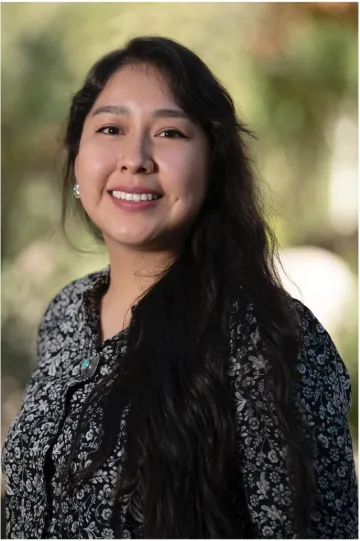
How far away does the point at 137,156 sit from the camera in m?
1.66

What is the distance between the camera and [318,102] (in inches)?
169

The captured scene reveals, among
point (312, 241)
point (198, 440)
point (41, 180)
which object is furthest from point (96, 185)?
point (312, 241)

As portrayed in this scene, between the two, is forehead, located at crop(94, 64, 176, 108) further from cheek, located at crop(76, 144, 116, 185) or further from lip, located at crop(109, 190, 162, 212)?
lip, located at crop(109, 190, 162, 212)

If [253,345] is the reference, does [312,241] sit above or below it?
above

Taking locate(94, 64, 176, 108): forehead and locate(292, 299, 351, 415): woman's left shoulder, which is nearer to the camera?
locate(292, 299, 351, 415): woman's left shoulder

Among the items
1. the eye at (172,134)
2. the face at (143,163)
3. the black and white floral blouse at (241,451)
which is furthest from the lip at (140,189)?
the black and white floral blouse at (241,451)

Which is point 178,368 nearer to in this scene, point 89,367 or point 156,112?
point 89,367

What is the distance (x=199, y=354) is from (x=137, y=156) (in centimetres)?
49

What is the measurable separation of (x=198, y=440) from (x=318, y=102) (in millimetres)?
3195

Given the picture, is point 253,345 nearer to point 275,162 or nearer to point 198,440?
point 198,440

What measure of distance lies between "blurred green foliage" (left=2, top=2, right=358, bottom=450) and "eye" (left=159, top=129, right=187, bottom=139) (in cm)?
222

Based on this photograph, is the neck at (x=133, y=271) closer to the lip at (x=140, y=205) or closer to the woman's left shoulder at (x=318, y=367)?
the lip at (x=140, y=205)

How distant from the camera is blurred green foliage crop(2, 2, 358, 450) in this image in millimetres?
3963

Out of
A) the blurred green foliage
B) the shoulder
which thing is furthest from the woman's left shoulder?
the blurred green foliage
